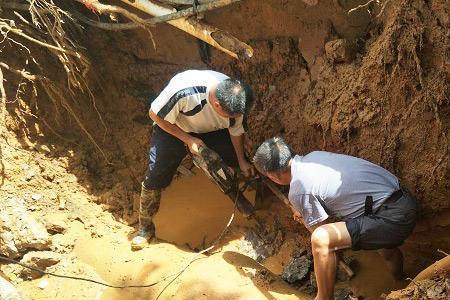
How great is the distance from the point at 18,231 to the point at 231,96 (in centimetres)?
204

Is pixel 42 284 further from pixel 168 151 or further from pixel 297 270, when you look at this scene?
pixel 297 270

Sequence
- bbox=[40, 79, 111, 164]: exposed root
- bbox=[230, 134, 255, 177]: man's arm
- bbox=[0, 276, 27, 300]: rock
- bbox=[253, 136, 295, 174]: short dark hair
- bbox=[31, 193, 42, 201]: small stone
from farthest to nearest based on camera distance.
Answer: bbox=[40, 79, 111, 164]: exposed root, bbox=[31, 193, 42, 201]: small stone, bbox=[230, 134, 255, 177]: man's arm, bbox=[0, 276, 27, 300]: rock, bbox=[253, 136, 295, 174]: short dark hair

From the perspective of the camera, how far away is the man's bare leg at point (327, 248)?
2.51 meters

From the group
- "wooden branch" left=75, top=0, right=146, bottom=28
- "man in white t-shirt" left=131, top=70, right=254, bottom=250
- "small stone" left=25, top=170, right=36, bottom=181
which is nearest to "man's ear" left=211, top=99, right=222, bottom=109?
"man in white t-shirt" left=131, top=70, right=254, bottom=250

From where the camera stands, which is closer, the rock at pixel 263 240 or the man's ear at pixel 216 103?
the man's ear at pixel 216 103

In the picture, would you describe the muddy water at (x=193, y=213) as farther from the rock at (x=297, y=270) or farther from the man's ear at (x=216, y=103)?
the man's ear at (x=216, y=103)

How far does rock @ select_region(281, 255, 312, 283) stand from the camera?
323 cm

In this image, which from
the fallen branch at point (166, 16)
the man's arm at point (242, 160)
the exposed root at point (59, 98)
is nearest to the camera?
the fallen branch at point (166, 16)

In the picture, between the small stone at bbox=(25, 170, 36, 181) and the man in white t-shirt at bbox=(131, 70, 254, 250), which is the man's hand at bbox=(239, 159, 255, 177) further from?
the small stone at bbox=(25, 170, 36, 181)

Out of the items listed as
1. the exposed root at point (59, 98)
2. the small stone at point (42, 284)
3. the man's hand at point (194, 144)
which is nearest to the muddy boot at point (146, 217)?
the man's hand at point (194, 144)

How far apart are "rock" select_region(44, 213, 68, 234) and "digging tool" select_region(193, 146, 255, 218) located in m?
1.28

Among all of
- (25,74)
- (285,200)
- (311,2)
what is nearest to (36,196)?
(25,74)

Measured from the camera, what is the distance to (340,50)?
3.11 m

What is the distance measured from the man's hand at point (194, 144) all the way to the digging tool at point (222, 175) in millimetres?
30
